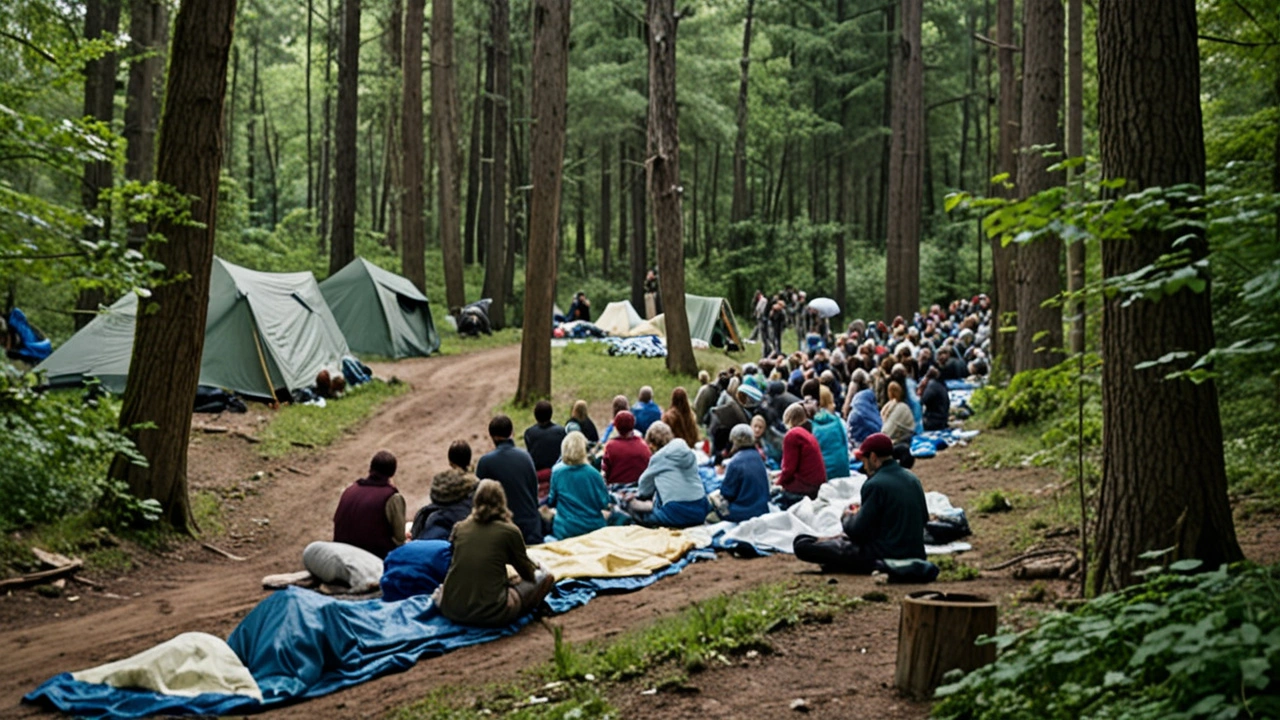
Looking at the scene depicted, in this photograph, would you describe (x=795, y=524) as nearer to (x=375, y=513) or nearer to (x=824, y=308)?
(x=375, y=513)

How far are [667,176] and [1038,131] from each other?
7.28 metres

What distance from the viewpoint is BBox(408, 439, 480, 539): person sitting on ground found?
8.80m

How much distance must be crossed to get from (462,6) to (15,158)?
30.5 metres

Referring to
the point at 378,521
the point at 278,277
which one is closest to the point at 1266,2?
the point at 378,521

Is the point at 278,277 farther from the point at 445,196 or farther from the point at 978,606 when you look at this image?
the point at 978,606

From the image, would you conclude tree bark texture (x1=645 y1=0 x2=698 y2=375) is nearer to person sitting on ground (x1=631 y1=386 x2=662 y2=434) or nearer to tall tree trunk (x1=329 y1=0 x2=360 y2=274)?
person sitting on ground (x1=631 y1=386 x2=662 y2=434)

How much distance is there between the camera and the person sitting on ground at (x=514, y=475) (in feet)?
30.8

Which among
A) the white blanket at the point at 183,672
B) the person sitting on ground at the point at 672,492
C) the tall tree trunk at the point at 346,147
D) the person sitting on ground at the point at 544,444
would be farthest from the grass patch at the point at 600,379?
the white blanket at the point at 183,672

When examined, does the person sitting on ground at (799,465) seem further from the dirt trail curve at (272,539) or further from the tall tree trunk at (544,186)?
the tall tree trunk at (544,186)

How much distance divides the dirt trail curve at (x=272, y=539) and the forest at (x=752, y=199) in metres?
0.94

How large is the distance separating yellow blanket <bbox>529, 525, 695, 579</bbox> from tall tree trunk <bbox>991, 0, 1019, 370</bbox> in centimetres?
978

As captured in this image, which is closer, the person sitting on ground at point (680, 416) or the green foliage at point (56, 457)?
the green foliage at point (56, 457)

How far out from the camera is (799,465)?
36.9ft

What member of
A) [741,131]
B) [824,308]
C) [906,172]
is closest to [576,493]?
[824,308]
